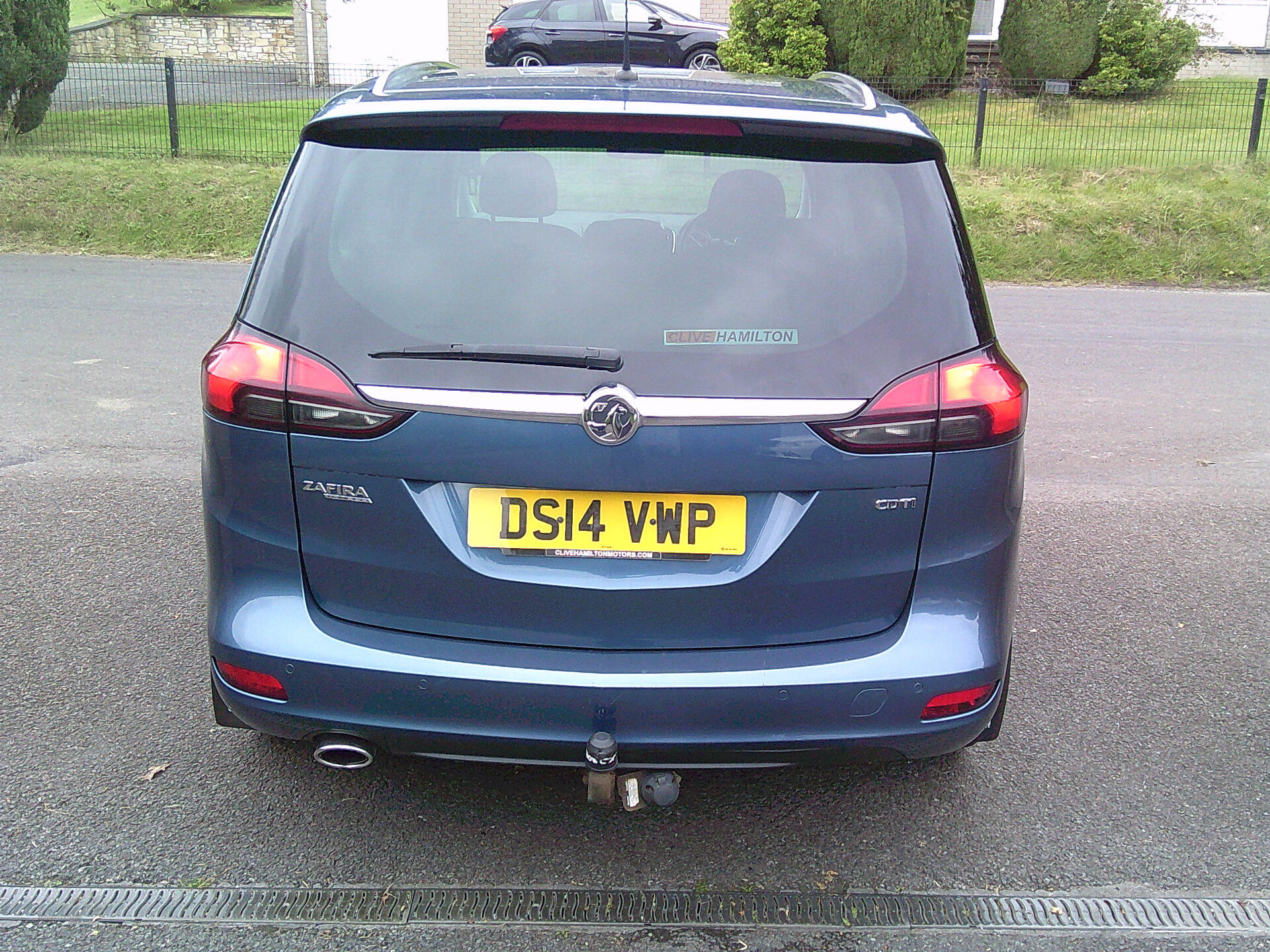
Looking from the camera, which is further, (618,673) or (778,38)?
(778,38)

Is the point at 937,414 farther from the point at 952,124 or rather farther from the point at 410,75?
the point at 952,124

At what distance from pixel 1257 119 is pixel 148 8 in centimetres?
3875

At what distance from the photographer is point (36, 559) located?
14.6ft

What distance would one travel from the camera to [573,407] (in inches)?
91.8

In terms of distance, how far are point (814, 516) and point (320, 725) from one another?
1.13 metres

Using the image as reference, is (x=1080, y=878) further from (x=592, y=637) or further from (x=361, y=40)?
(x=361, y=40)

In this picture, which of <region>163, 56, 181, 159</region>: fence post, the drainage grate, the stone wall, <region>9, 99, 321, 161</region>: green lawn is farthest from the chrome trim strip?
the stone wall

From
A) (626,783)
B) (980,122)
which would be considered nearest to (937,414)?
(626,783)

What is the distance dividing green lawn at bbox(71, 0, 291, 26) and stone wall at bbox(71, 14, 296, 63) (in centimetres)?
470

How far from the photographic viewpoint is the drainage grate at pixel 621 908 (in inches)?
101

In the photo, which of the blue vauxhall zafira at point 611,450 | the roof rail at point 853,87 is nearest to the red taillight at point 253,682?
the blue vauxhall zafira at point 611,450

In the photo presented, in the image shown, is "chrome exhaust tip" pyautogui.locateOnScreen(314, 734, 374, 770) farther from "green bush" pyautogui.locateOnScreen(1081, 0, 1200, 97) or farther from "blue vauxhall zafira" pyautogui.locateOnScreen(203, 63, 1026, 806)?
"green bush" pyautogui.locateOnScreen(1081, 0, 1200, 97)

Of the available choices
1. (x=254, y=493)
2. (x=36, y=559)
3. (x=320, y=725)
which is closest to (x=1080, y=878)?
(x=320, y=725)

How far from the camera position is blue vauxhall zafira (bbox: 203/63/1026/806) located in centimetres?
237
